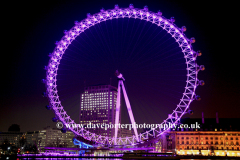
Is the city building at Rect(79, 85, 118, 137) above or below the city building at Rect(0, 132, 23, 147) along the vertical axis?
above

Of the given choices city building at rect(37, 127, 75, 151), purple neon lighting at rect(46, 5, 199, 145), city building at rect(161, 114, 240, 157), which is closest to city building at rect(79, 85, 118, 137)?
city building at rect(37, 127, 75, 151)

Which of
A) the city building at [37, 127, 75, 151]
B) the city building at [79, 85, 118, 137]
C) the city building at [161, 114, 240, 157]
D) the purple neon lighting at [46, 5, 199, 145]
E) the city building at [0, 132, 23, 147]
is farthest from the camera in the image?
the city building at [37, 127, 75, 151]

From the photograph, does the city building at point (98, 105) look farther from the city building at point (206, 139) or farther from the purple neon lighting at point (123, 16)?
the purple neon lighting at point (123, 16)

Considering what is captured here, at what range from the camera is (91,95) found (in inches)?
5640

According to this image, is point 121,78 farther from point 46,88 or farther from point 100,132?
point 100,132

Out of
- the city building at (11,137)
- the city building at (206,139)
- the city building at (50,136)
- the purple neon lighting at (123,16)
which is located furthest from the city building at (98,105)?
the purple neon lighting at (123,16)

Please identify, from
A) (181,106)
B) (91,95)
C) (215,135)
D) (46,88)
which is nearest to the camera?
(181,106)

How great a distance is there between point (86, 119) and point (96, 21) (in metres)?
101

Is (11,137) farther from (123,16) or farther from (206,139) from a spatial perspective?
(123,16)

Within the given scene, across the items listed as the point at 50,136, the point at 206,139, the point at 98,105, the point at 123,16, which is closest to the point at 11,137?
the point at 50,136

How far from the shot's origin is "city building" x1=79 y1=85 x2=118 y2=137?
138337 mm

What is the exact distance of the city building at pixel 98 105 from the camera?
454 feet

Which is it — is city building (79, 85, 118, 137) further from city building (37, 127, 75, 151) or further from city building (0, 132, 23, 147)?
city building (0, 132, 23, 147)

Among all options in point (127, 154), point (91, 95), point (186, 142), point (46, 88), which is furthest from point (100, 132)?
point (46, 88)
